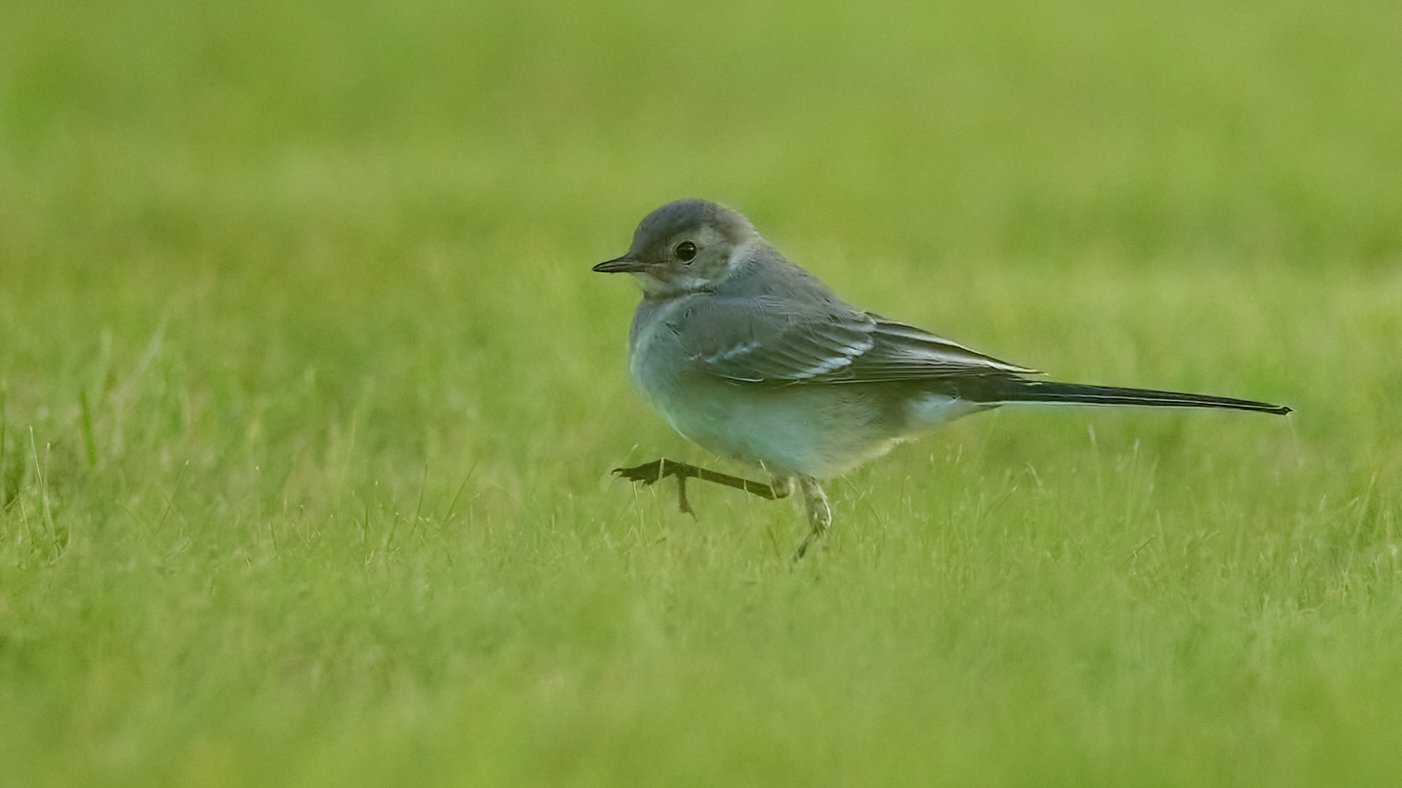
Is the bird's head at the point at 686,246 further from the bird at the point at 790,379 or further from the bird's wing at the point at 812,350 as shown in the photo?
the bird's wing at the point at 812,350

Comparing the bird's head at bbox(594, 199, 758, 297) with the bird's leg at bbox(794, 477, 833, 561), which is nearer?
the bird's leg at bbox(794, 477, 833, 561)

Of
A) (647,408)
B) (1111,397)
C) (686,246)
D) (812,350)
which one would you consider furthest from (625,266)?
(1111,397)

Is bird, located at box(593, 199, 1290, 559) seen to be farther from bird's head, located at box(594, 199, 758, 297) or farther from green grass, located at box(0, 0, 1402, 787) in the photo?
green grass, located at box(0, 0, 1402, 787)

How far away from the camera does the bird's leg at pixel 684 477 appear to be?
5527 mm

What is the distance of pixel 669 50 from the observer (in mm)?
17078

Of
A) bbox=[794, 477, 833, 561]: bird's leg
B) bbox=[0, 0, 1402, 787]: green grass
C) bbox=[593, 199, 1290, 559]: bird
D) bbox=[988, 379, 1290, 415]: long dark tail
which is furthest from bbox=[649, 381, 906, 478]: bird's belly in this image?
bbox=[988, 379, 1290, 415]: long dark tail

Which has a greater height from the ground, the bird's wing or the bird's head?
the bird's head

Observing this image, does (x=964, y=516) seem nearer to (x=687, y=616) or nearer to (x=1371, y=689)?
(x=687, y=616)

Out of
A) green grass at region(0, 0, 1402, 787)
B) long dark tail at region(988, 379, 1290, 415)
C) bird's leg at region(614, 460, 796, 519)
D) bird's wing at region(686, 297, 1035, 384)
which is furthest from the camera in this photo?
bird's leg at region(614, 460, 796, 519)

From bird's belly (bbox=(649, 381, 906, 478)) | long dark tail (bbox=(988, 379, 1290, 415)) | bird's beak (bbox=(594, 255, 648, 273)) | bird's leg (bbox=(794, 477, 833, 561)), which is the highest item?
bird's beak (bbox=(594, 255, 648, 273))

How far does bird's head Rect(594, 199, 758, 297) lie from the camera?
561 centimetres

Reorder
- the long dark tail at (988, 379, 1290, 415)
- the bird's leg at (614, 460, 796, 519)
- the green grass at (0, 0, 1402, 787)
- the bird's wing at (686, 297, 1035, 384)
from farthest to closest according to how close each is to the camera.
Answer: the bird's leg at (614, 460, 796, 519) → the bird's wing at (686, 297, 1035, 384) → the long dark tail at (988, 379, 1290, 415) → the green grass at (0, 0, 1402, 787)

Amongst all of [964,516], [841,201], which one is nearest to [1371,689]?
[964,516]

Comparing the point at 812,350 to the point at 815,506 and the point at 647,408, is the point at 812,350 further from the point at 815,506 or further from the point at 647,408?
the point at 647,408
